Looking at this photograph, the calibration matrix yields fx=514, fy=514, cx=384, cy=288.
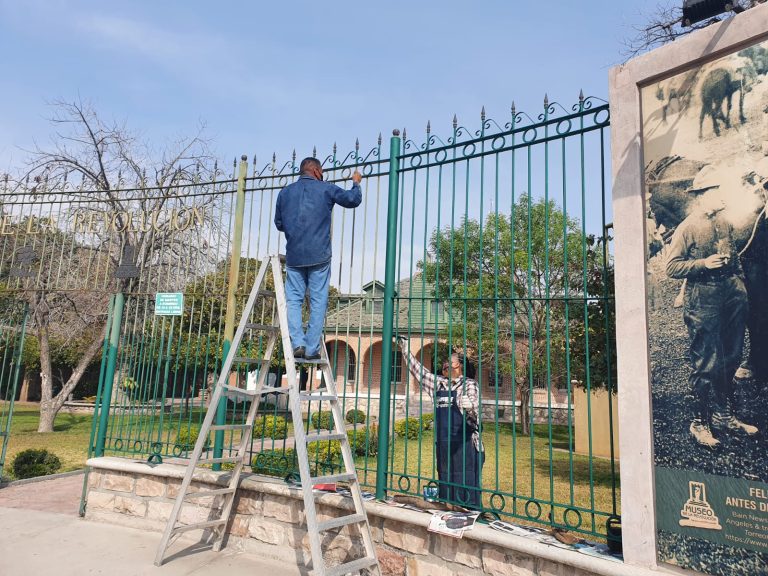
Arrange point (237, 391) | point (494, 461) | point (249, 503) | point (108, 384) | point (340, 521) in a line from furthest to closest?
point (494, 461)
point (108, 384)
point (249, 503)
point (237, 391)
point (340, 521)

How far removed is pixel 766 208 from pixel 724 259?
1.08ft

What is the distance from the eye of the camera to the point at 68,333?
13797 millimetres

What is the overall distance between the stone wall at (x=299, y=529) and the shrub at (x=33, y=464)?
350cm

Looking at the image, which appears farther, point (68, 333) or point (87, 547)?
point (68, 333)

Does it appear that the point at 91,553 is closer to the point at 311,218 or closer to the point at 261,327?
the point at 261,327

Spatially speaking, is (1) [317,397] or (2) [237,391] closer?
(1) [317,397]

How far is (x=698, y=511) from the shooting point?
2838 mm

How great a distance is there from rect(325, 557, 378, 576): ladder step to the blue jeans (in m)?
1.68

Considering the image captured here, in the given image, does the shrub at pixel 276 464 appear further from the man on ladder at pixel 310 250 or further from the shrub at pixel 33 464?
the shrub at pixel 33 464

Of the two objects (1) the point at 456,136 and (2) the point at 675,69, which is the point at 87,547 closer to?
(1) the point at 456,136

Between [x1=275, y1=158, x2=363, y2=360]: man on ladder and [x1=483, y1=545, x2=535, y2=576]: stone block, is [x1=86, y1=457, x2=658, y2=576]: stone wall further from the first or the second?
[x1=275, y1=158, x2=363, y2=360]: man on ladder

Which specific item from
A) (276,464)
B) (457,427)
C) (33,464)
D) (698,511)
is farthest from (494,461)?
(698,511)

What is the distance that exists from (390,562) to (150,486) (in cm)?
288

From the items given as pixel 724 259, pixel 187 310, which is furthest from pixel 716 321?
pixel 187 310
